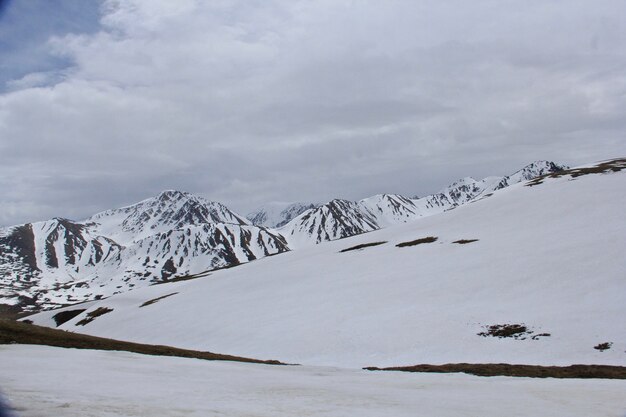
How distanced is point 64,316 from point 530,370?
365 feet

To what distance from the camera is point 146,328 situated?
65000 millimetres

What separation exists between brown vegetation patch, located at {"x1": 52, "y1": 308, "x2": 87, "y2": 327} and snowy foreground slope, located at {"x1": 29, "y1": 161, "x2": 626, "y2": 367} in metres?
23.9

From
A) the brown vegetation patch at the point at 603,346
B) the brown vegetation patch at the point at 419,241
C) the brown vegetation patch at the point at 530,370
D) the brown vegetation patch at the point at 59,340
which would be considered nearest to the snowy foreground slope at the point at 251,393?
the brown vegetation patch at the point at 530,370

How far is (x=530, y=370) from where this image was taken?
1135 inches

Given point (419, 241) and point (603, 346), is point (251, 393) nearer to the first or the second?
point (603, 346)

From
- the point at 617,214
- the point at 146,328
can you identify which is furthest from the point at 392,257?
Result: the point at 146,328

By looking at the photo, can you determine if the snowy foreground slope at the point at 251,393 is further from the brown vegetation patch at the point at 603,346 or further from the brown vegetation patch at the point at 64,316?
the brown vegetation patch at the point at 64,316

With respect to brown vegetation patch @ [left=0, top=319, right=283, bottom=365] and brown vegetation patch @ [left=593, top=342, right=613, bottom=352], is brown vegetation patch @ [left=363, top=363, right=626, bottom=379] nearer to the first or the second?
brown vegetation patch @ [left=593, top=342, right=613, bottom=352]

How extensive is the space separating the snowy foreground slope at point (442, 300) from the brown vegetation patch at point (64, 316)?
2393 cm

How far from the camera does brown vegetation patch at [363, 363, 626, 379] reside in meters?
26.9

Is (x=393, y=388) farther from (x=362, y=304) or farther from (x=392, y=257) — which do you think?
(x=392, y=257)

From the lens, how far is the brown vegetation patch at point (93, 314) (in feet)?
292

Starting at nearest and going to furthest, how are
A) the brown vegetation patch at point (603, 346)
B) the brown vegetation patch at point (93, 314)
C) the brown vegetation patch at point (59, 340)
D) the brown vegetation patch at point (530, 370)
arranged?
the brown vegetation patch at point (530, 370), the brown vegetation patch at point (59, 340), the brown vegetation patch at point (603, 346), the brown vegetation patch at point (93, 314)

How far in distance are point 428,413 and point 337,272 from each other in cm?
5558
